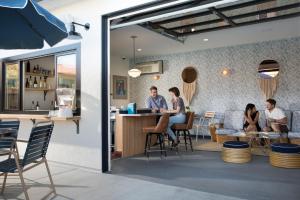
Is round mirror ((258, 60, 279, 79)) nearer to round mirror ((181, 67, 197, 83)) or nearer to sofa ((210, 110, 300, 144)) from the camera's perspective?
sofa ((210, 110, 300, 144))

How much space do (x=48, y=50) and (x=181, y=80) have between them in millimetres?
5009

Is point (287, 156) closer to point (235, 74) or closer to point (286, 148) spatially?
point (286, 148)

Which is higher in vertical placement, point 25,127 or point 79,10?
point 79,10

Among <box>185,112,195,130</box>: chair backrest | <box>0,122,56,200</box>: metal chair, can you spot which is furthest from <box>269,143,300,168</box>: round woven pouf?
<box>0,122,56,200</box>: metal chair

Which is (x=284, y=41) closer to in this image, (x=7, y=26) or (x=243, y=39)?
(x=243, y=39)

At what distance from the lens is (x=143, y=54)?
30.3ft

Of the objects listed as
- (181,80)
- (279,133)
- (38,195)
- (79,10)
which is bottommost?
(38,195)

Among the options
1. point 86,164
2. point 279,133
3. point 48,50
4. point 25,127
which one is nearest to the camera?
point 86,164

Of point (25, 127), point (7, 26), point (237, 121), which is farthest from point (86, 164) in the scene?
point (237, 121)

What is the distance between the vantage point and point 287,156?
14.2ft

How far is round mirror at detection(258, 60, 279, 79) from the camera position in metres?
7.19

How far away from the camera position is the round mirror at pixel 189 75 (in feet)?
28.3

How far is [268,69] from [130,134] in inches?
176

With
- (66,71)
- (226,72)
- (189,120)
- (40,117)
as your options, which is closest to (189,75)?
(226,72)
